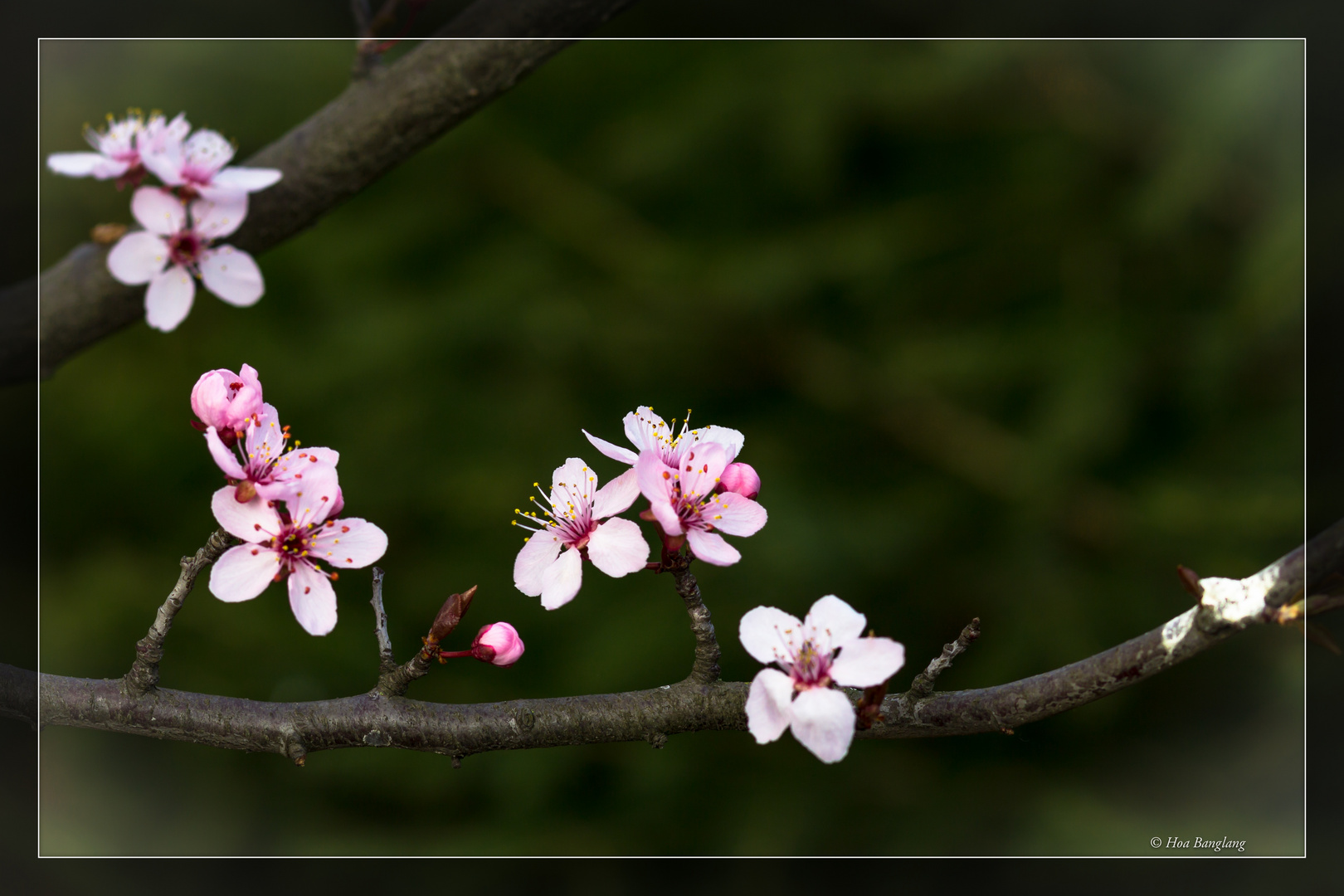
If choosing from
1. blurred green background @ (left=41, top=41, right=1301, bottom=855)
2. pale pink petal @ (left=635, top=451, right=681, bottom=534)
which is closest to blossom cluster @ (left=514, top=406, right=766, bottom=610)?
pale pink petal @ (left=635, top=451, right=681, bottom=534)

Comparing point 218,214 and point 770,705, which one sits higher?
point 218,214

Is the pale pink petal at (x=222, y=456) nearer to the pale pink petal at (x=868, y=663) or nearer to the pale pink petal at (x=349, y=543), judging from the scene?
the pale pink petal at (x=349, y=543)

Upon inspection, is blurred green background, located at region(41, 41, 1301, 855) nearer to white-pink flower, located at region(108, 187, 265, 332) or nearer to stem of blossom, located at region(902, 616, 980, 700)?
white-pink flower, located at region(108, 187, 265, 332)

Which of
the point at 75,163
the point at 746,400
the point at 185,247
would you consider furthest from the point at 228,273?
the point at 746,400

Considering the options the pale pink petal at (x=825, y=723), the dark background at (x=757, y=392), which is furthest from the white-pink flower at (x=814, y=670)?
the dark background at (x=757, y=392)

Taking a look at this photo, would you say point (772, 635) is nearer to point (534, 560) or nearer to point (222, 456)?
point (534, 560)

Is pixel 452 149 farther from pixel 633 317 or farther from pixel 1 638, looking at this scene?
pixel 1 638

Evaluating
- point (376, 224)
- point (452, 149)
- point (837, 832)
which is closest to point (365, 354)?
point (376, 224)
